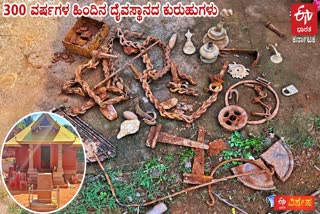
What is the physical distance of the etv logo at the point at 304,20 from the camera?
6715 millimetres

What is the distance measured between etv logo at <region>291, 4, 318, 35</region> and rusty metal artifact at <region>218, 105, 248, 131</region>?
1.76 m

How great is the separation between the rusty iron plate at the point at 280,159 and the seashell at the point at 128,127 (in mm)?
1584

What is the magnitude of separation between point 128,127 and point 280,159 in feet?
6.24

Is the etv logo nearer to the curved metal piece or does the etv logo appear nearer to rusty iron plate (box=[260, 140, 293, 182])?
the curved metal piece

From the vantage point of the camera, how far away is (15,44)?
658 cm

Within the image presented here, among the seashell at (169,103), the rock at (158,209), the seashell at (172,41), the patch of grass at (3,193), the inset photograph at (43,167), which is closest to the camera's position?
the inset photograph at (43,167)

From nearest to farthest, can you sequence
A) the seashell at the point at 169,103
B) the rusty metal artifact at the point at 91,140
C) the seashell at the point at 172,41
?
1. the rusty metal artifact at the point at 91,140
2. the seashell at the point at 169,103
3. the seashell at the point at 172,41

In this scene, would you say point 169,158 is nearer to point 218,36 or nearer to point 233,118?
Result: point 233,118

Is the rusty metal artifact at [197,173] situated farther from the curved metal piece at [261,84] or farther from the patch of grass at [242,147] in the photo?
the curved metal piece at [261,84]

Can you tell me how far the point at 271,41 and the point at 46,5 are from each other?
3517 millimetres

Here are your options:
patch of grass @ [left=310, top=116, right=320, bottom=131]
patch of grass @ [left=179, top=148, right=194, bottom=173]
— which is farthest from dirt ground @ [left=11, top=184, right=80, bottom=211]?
patch of grass @ [left=310, top=116, right=320, bottom=131]

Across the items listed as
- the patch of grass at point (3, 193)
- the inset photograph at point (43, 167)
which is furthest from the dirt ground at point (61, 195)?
the patch of grass at point (3, 193)

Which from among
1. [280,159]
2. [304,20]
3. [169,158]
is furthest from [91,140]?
[304,20]

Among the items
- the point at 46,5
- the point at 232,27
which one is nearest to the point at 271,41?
the point at 232,27
